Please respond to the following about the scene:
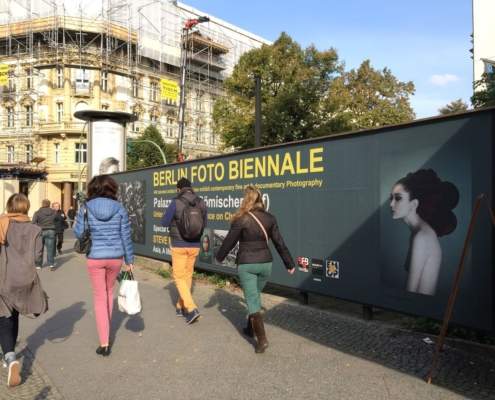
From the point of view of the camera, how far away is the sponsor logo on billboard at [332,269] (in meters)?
6.60

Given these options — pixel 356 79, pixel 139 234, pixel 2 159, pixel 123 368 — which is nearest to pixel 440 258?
pixel 123 368

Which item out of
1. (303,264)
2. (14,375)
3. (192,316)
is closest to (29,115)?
(303,264)

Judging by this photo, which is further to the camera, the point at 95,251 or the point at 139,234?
the point at 139,234

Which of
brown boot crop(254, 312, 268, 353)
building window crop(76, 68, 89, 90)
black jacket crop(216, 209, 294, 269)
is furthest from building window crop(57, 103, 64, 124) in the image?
brown boot crop(254, 312, 268, 353)

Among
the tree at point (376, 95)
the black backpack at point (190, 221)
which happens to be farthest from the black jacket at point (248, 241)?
the tree at point (376, 95)

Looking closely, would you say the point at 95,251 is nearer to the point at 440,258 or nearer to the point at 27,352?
the point at 27,352

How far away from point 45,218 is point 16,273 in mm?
8400

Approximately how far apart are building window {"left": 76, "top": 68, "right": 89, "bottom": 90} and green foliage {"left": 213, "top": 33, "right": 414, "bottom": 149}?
2196 cm

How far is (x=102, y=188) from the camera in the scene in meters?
5.42

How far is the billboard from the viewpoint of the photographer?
4.90 m

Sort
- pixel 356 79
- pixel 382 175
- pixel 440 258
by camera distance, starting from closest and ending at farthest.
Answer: pixel 440 258
pixel 382 175
pixel 356 79

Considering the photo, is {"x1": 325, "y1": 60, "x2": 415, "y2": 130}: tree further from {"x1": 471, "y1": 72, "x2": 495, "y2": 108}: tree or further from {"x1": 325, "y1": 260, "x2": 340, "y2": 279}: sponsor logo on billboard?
{"x1": 325, "y1": 260, "x2": 340, "y2": 279}: sponsor logo on billboard

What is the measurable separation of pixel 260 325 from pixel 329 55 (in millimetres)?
27320

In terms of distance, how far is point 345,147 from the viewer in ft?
21.5
